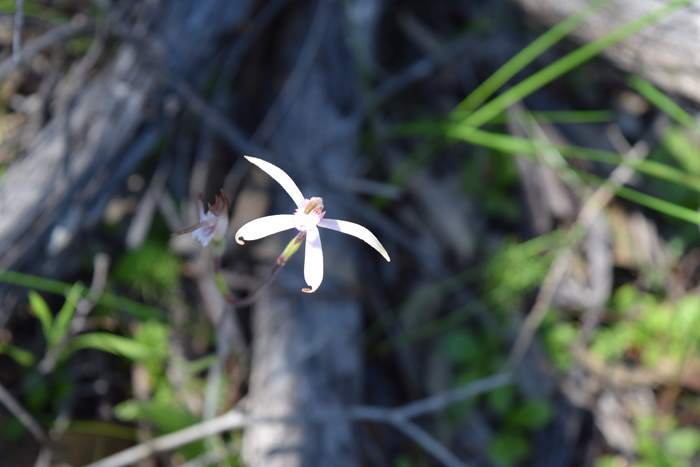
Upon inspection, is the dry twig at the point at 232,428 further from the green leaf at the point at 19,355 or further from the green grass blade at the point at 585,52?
the green grass blade at the point at 585,52

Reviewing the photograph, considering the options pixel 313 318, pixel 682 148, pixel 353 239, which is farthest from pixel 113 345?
pixel 682 148

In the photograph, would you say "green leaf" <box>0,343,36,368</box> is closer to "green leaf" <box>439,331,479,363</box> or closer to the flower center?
the flower center

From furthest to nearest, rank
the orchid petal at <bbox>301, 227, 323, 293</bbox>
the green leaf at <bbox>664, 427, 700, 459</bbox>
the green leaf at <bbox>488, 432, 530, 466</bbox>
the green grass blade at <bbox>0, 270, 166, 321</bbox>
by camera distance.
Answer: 1. the green leaf at <bbox>664, 427, 700, 459</bbox>
2. the green leaf at <bbox>488, 432, 530, 466</bbox>
3. the green grass blade at <bbox>0, 270, 166, 321</bbox>
4. the orchid petal at <bbox>301, 227, 323, 293</bbox>

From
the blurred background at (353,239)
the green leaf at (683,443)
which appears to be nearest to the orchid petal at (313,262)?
the blurred background at (353,239)

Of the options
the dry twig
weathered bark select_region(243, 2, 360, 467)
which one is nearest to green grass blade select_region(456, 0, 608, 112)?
weathered bark select_region(243, 2, 360, 467)

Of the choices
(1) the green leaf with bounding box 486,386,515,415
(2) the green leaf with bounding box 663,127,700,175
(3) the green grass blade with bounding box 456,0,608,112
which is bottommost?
(1) the green leaf with bounding box 486,386,515,415

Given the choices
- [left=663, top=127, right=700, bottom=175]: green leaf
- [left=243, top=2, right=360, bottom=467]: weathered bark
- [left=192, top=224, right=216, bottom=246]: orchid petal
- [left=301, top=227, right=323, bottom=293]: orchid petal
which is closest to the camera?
[left=301, top=227, right=323, bottom=293]: orchid petal

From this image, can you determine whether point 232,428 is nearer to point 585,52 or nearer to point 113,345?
point 113,345
